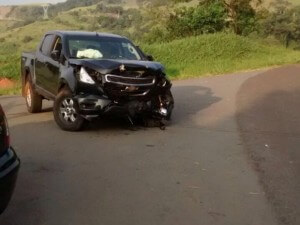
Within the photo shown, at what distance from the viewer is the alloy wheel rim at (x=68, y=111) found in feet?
29.3

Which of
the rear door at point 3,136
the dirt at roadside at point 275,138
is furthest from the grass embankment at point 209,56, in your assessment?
the rear door at point 3,136

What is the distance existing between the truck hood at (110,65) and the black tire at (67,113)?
0.57 meters

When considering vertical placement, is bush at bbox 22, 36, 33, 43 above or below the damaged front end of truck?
below

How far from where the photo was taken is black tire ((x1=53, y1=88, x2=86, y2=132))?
8.90 metres

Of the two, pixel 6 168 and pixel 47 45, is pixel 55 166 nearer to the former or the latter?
pixel 6 168

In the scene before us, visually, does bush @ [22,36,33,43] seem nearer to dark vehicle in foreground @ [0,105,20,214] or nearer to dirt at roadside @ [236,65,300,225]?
dirt at roadside @ [236,65,300,225]

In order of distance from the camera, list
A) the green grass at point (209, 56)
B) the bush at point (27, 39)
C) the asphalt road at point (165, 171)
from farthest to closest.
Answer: the bush at point (27, 39), the green grass at point (209, 56), the asphalt road at point (165, 171)

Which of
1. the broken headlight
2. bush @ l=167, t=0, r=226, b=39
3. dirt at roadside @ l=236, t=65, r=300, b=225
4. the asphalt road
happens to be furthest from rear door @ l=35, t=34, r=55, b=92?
bush @ l=167, t=0, r=226, b=39

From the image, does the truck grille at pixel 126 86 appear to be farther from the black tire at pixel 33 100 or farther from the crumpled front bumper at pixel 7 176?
the crumpled front bumper at pixel 7 176

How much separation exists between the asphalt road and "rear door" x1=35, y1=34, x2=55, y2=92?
0.72 metres

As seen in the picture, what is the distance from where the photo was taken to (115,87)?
8641mm

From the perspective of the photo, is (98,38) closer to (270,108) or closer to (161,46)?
(270,108)

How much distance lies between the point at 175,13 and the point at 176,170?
2932 cm

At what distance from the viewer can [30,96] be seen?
1143 cm
